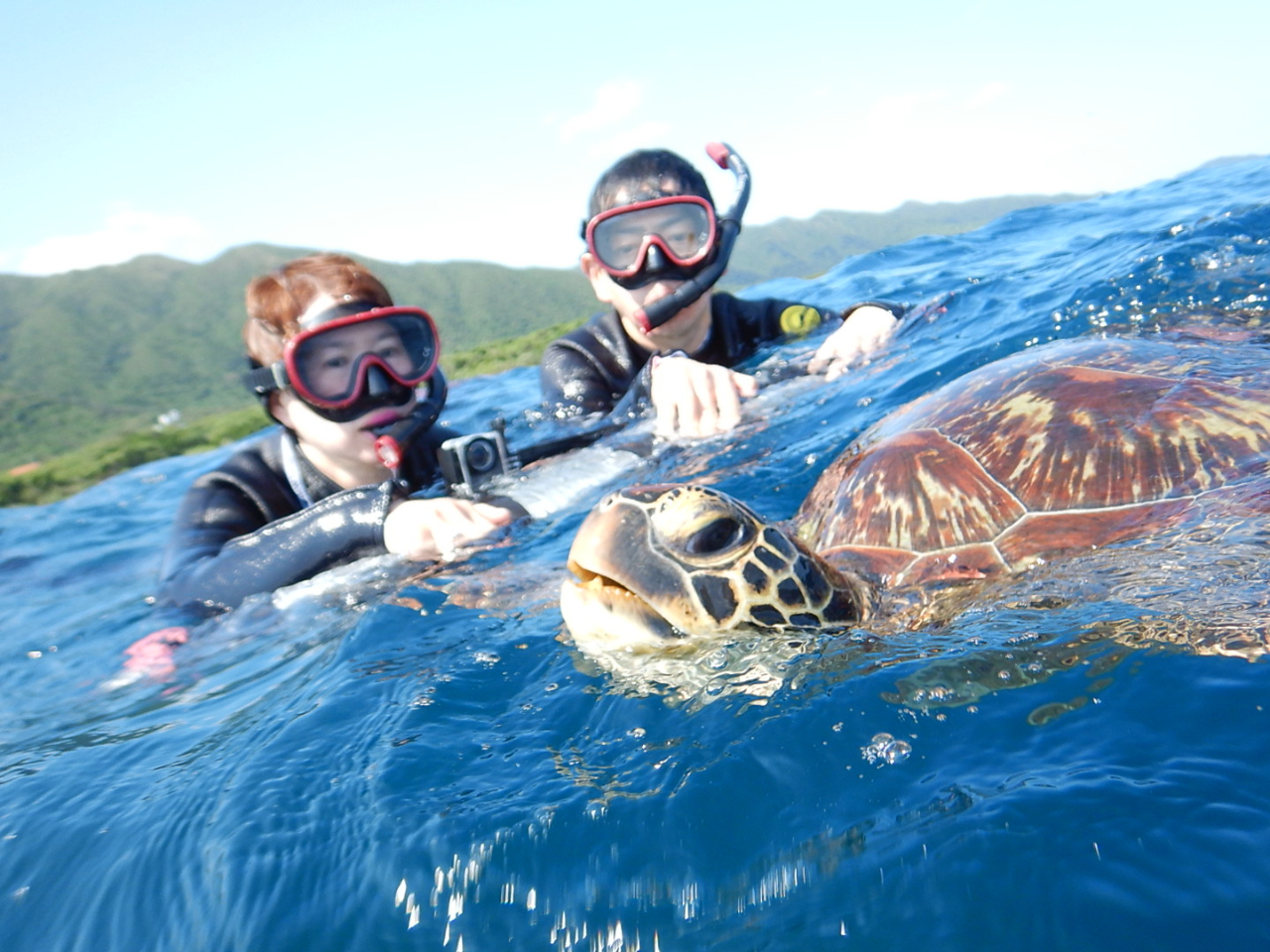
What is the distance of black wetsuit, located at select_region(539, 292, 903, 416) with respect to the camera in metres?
4.66

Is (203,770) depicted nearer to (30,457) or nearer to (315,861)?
(315,861)

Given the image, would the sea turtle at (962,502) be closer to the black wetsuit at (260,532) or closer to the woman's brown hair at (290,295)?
the black wetsuit at (260,532)

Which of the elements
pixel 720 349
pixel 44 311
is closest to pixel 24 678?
pixel 720 349

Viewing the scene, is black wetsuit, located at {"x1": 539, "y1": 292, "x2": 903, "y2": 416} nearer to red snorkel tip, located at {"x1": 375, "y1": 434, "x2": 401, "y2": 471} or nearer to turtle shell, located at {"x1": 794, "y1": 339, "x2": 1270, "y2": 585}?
red snorkel tip, located at {"x1": 375, "y1": 434, "x2": 401, "y2": 471}

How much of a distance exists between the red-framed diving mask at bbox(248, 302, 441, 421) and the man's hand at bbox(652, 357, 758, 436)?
3.43 feet

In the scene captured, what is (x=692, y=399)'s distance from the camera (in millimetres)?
3631

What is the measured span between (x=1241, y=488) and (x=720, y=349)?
3.46m

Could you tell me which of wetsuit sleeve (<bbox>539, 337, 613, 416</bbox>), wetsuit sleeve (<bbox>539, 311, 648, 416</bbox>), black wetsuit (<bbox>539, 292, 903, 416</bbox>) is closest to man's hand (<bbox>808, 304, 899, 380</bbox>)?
black wetsuit (<bbox>539, 292, 903, 416</bbox>)

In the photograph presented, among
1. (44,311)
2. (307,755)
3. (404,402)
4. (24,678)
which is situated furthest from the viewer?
(44,311)

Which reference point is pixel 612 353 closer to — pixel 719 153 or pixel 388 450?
pixel 719 153

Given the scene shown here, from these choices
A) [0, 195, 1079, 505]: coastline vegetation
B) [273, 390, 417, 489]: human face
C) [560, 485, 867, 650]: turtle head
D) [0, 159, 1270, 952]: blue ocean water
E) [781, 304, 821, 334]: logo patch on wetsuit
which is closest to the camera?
[0, 159, 1270, 952]: blue ocean water

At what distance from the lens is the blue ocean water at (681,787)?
3.58 ft

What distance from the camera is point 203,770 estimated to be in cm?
188

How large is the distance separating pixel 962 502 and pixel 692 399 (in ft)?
5.65
